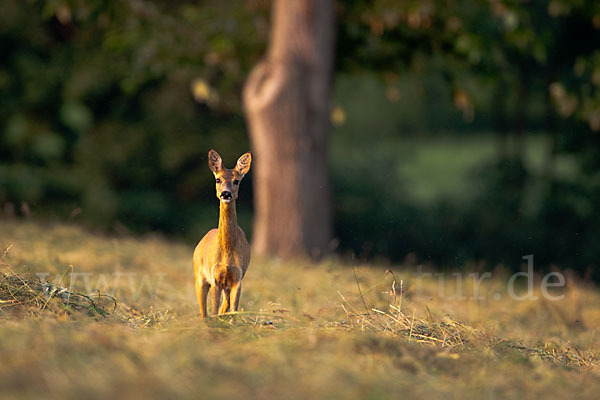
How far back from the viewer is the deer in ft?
11.0

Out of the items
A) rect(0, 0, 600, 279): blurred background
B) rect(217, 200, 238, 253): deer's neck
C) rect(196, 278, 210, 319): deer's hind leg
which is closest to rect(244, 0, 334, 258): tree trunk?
rect(0, 0, 600, 279): blurred background

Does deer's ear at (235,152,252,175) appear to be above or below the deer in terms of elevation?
above

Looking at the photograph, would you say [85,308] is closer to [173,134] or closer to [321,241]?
[321,241]

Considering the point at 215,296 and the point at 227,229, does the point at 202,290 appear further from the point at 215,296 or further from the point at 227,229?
the point at 227,229

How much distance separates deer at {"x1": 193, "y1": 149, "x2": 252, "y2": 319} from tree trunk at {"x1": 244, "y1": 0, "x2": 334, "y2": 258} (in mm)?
5102

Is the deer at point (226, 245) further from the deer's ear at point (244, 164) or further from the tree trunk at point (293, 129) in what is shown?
the tree trunk at point (293, 129)

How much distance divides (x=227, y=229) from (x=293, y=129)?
18.0 feet

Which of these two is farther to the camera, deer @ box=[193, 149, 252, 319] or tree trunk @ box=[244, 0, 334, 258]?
tree trunk @ box=[244, 0, 334, 258]

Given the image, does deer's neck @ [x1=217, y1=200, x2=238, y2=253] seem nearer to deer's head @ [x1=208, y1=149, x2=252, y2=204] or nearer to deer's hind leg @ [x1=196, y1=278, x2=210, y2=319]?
deer's head @ [x1=208, y1=149, x2=252, y2=204]

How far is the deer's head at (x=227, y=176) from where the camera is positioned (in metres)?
3.31

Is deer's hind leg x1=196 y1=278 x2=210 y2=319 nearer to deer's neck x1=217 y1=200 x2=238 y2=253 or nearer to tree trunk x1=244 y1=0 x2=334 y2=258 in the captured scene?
deer's neck x1=217 y1=200 x2=238 y2=253

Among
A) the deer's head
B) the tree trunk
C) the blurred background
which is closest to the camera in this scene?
the deer's head

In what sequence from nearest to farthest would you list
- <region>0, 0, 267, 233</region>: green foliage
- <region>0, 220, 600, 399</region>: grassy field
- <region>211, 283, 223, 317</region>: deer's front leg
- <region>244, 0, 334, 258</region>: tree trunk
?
<region>0, 220, 600, 399</region>: grassy field < <region>211, 283, 223, 317</region>: deer's front leg < <region>244, 0, 334, 258</region>: tree trunk < <region>0, 0, 267, 233</region>: green foliage

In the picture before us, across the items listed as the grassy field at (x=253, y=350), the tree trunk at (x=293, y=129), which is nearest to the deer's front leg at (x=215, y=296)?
the grassy field at (x=253, y=350)
